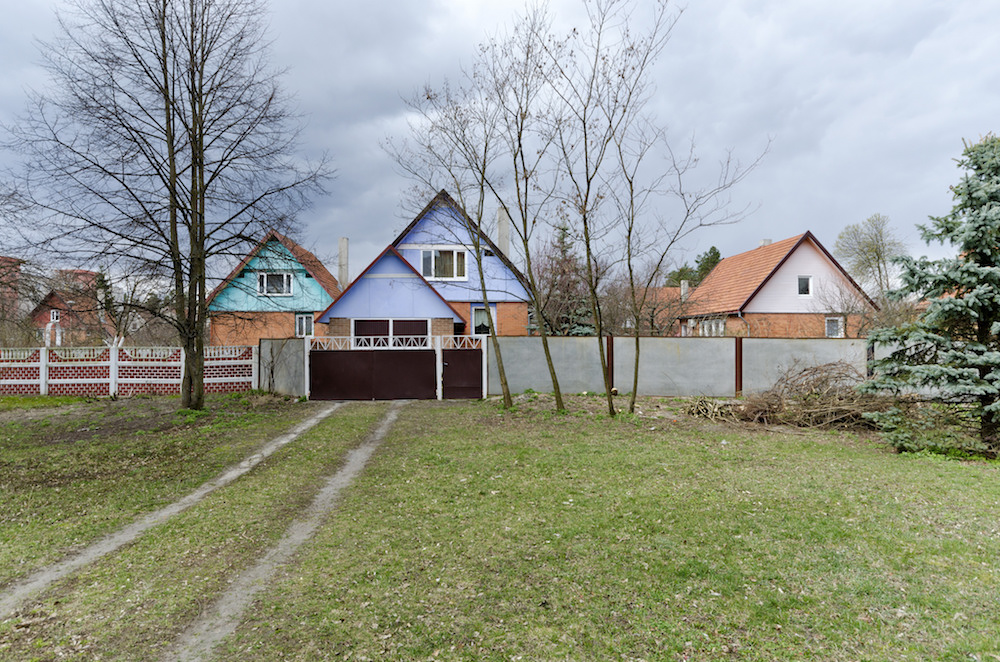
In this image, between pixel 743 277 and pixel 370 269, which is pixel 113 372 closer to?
pixel 370 269

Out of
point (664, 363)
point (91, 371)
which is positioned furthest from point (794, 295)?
point (91, 371)

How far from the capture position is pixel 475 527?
544 cm

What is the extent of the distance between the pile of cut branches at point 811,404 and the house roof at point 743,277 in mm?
15235

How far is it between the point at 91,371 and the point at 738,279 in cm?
2885

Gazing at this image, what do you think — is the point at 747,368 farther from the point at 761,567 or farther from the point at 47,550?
the point at 47,550

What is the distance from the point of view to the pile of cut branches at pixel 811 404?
1177 centimetres

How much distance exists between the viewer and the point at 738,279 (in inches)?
1171

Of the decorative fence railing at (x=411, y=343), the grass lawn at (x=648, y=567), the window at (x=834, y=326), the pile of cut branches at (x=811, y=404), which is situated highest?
the window at (x=834, y=326)

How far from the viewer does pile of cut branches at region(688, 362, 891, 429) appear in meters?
11.8

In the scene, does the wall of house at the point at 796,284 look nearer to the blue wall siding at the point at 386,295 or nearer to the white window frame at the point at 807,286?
the white window frame at the point at 807,286

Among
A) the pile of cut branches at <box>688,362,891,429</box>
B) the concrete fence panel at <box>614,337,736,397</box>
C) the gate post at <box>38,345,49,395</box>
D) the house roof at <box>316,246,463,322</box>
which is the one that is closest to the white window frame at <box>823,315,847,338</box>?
the concrete fence panel at <box>614,337,736,397</box>

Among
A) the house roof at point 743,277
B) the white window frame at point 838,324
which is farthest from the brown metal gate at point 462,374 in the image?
the white window frame at point 838,324

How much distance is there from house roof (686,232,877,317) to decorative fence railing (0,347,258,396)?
24304mm

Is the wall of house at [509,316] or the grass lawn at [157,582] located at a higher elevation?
the wall of house at [509,316]
